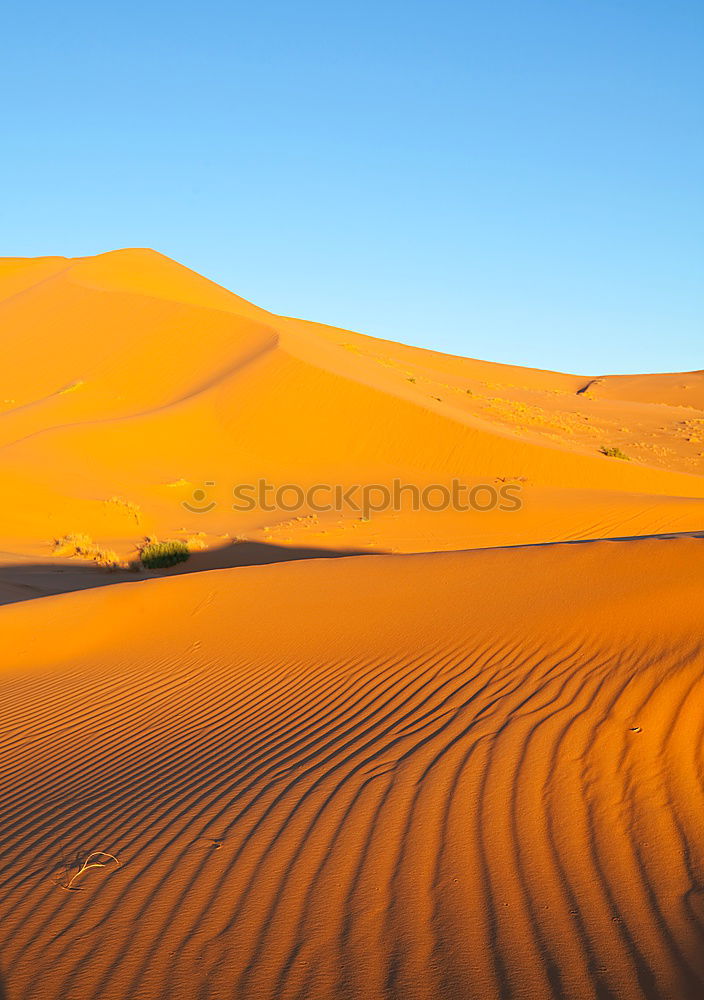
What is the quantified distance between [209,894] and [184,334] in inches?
1396

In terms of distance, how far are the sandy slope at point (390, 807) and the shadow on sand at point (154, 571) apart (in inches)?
275

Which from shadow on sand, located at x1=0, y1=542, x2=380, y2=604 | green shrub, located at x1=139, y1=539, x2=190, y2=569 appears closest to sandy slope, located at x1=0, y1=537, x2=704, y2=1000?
shadow on sand, located at x1=0, y1=542, x2=380, y2=604

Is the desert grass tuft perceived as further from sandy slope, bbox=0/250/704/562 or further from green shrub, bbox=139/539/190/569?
sandy slope, bbox=0/250/704/562

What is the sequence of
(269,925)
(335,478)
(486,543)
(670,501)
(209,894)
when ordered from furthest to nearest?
(335,478) < (670,501) < (486,543) < (209,894) < (269,925)

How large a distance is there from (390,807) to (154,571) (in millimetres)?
13179

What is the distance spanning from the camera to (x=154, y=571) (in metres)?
16.6

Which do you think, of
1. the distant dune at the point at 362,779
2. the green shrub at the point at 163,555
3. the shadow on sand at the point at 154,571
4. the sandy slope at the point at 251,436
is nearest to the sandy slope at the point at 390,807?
the distant dune at the point at 362,779

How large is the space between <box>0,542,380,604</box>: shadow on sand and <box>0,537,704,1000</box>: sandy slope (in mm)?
6993

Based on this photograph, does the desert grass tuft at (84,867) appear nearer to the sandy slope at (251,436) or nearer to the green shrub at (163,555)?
the green shrub at (163,555)

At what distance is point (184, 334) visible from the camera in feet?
122

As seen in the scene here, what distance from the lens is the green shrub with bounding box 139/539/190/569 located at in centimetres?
1661

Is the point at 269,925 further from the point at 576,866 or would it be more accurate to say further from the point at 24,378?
the point at 24,378

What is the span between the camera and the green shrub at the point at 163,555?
16609mm

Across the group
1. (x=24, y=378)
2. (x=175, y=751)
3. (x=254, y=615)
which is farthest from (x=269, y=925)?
(x=24, y=378)
